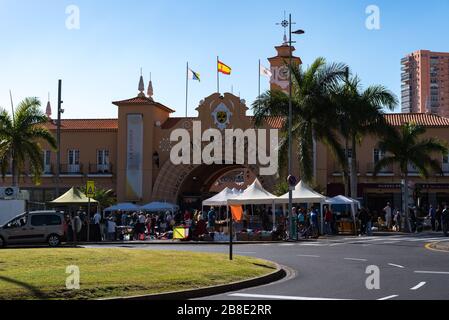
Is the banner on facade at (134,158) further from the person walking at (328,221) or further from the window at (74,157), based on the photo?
the person walking at (328,221)

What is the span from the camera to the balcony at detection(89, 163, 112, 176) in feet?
188

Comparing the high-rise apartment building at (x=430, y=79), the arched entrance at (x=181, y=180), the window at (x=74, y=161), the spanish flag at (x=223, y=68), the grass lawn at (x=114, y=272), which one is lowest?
the grass lawn at (x=114, y=272)

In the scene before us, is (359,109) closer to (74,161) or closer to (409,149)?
(409,149)

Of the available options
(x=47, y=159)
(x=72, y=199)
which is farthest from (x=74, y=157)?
(x=72, y=199)

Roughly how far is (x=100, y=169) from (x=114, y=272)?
43.1 metres

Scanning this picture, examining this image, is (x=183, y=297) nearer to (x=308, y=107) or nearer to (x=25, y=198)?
(x=25, y=198)

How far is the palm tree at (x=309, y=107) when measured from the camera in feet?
135

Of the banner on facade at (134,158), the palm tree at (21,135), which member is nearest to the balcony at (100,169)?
the banner on facade at (134,158)

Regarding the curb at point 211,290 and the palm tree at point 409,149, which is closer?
→ the curb at point 211,290

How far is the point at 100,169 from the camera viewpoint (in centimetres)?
5759

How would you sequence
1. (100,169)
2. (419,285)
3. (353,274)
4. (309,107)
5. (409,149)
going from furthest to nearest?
(100,169), (409,149), (309,107), (353,274), (419,285)

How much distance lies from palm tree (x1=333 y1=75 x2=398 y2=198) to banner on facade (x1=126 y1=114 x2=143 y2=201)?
18.6 m

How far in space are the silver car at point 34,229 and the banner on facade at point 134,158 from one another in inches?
939

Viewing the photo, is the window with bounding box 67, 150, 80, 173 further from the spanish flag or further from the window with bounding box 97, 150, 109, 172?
the spanish flag
